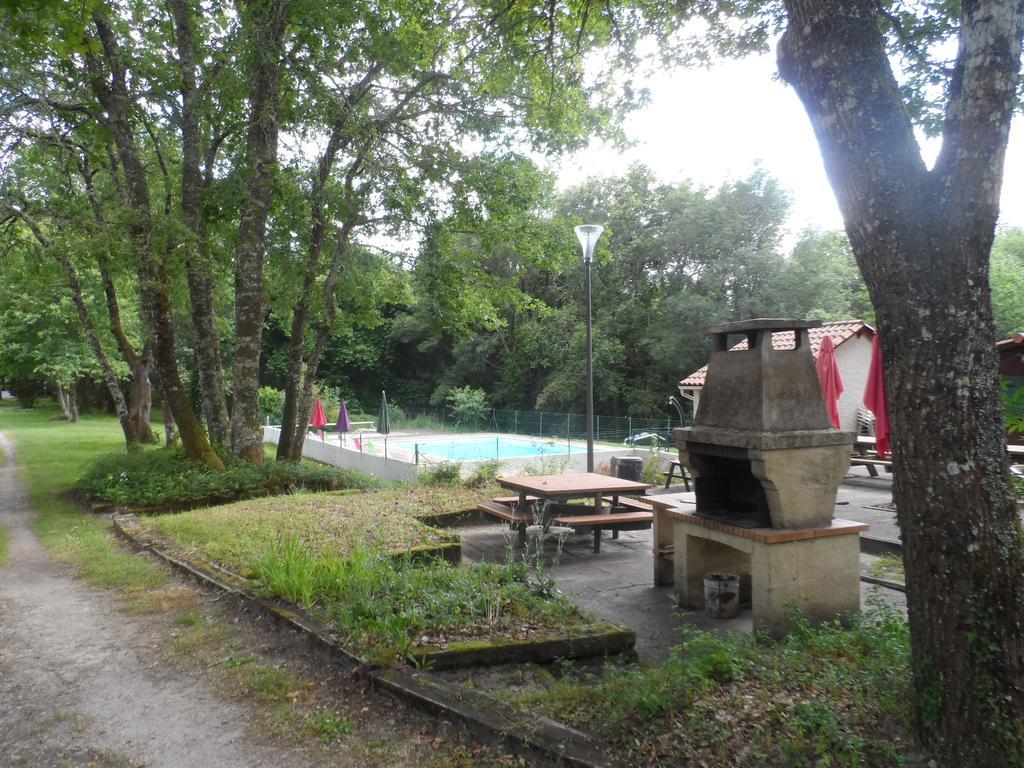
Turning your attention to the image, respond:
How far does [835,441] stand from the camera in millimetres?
5242

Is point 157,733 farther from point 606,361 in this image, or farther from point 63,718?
point 606,361

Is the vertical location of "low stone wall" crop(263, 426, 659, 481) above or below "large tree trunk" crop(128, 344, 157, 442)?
below

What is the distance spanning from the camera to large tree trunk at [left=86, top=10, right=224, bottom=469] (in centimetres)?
1139

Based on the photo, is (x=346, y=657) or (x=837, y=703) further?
(x=346, y=657)

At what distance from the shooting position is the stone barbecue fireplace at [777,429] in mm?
5137

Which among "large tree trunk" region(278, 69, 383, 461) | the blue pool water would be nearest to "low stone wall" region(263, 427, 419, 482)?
the blue pool water

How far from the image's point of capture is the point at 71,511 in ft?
37.9

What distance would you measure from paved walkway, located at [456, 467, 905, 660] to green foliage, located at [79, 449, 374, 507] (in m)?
4.30

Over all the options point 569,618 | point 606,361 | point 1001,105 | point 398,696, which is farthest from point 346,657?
point 606,361

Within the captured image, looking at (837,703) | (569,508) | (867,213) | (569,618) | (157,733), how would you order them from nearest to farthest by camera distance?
1. (867,213)
2. (837,703)
3. (157,733)
4. (569,618)
5. (569,508)

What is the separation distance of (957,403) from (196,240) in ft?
36.2

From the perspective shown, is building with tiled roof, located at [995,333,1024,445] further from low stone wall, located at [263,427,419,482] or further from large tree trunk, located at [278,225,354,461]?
large tree trunk, located at [278,225,354,461]

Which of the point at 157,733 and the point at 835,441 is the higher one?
the point at 835,441

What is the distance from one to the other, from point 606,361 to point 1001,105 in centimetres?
2959
